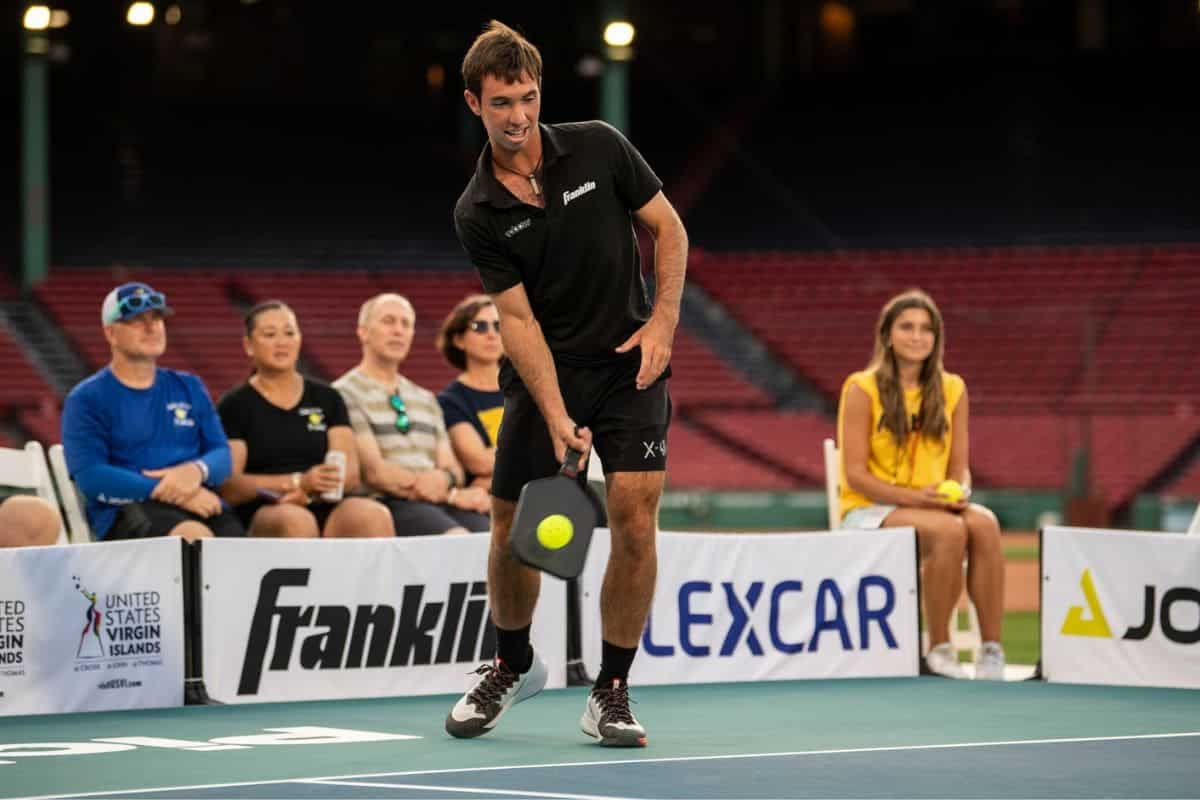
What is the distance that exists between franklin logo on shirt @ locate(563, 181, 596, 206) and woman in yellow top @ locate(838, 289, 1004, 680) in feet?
9.56

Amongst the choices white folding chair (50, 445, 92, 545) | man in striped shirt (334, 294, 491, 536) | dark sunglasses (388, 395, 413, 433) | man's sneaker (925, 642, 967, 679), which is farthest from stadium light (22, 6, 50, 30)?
man's sneaker (925, 642, 967, 679)

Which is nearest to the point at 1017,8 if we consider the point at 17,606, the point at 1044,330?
the point at 1044,330

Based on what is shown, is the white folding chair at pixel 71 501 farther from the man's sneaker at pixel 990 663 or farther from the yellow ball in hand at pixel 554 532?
the man's sneaker at pixel 990 663

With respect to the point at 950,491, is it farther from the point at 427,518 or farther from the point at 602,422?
the point at 602,422

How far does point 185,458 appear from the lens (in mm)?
7793

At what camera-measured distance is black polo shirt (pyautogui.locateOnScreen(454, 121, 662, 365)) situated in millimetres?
5715

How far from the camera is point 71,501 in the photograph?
309 inches

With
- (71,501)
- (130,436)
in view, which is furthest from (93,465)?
(71,501)

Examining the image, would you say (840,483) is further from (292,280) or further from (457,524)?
(292,280)

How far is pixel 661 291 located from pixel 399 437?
3.05m

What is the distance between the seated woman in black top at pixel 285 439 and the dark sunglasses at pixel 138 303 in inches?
18.3

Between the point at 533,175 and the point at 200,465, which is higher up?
the point at 533,175

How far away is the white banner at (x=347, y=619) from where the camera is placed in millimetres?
7125

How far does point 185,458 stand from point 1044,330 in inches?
614
